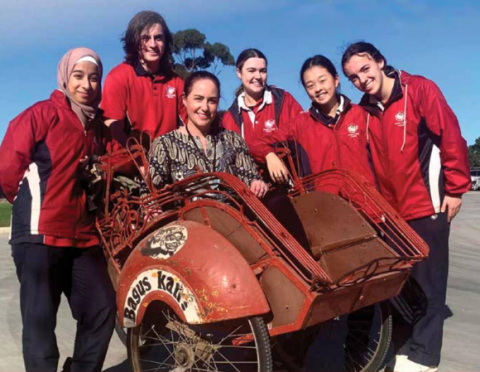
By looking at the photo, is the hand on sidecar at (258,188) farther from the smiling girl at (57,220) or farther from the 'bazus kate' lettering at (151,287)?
the smiling girl at (57,220)

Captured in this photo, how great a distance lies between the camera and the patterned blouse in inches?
136

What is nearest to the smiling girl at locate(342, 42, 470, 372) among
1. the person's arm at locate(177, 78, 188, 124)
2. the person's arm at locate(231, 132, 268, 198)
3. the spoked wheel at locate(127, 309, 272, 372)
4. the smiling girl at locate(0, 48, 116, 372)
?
the person's arm at locate(231, 132, 268, 198)

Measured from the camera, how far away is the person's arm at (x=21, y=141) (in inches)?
127

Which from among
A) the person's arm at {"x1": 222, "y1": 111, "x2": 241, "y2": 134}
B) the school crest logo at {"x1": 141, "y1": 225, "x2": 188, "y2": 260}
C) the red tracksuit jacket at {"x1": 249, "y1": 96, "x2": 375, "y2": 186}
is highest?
the person's arm at {"x1": 222, "y1": 111, "x2": 241, "y2": 134}

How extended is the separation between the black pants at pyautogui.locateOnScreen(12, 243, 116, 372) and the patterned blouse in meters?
0.68

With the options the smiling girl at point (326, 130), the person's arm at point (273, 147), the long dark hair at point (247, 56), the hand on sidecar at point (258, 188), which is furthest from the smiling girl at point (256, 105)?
the hand on sidecar at point (258, 188)

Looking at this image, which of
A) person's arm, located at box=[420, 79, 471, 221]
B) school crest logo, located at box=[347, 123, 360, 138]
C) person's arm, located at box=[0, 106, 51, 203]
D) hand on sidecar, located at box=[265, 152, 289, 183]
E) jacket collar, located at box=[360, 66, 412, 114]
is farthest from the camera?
school crest logo, located at box=[347, 123, 360, 138]

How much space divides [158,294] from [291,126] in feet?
6.13

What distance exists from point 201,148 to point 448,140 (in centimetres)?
158

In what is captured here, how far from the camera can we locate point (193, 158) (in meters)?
3.51

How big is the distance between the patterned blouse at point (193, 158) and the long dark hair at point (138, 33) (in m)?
1.16

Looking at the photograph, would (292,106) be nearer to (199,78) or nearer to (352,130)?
(352,130)

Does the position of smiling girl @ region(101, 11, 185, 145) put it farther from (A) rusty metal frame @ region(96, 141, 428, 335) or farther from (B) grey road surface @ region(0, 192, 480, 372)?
(B) grey road surface @ region(0, 192, 480, 372)

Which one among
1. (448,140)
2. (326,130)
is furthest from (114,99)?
(448,140)
